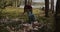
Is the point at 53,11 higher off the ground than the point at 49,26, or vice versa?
the point at 53,11

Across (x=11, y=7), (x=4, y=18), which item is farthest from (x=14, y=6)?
(x=4, y=18)

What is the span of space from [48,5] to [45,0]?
71 mm

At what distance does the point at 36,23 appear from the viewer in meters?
2.45

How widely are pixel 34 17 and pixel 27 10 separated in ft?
0.40

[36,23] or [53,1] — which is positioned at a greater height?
[53,1]

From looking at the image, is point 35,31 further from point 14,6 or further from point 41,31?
point 14,6

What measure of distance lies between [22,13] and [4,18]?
0.73ft

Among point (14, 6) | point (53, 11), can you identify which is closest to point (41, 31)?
point (53, 11)

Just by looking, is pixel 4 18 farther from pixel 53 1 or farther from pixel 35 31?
pixel 53 1

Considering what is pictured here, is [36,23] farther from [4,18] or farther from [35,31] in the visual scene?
[4,18]

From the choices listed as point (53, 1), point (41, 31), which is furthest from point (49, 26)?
point (53, 1)

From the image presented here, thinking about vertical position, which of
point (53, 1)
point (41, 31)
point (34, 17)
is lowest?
point (41, 31)

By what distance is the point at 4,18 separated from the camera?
245 cm

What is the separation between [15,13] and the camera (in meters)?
2.45
